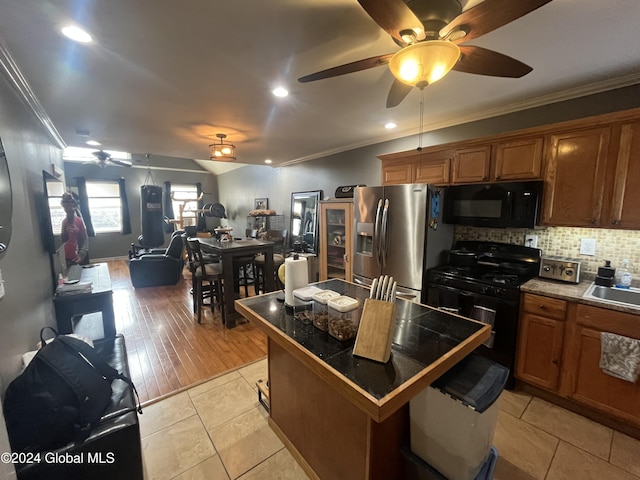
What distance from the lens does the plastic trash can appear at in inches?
43.4

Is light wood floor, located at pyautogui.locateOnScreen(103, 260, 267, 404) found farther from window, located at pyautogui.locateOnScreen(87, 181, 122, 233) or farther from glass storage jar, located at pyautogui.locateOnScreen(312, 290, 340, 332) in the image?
window, located at pyautogui.locateOnScreen(87, 181, 122, 233)

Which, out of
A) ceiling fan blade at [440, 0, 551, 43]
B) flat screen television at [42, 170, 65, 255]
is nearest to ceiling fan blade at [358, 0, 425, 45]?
ceiling fan blade at [440, 0, 551, 43]

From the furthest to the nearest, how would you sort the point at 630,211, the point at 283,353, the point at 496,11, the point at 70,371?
the point at 630,211 < the point at 283,353 < the point at 70,371 < the point at 496,11

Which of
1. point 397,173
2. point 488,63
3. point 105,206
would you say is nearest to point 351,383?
point 488,63

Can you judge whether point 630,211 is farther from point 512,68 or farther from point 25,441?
point 25,441

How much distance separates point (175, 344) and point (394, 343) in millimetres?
2794

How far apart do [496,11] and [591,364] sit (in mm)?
2334

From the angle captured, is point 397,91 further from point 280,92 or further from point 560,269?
point 560,269

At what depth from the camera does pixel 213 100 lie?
247 centimetres

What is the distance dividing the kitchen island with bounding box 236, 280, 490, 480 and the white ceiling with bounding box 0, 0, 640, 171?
1619mm

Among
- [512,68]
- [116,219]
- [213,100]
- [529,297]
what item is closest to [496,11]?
[512,68]

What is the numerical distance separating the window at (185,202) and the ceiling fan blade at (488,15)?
8.59 metres

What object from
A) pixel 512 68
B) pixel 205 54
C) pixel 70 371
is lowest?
pixel 70 371

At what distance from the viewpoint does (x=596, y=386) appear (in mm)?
1883
